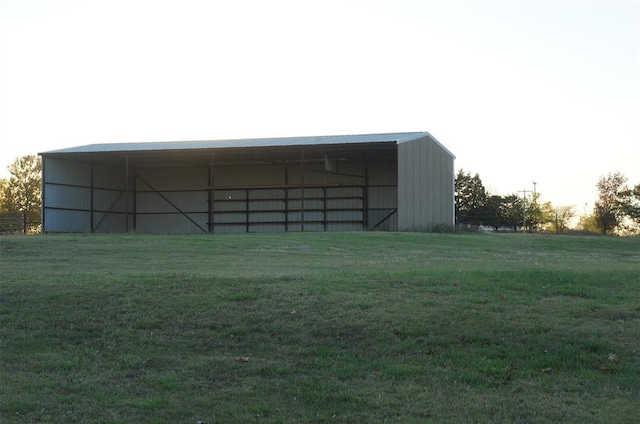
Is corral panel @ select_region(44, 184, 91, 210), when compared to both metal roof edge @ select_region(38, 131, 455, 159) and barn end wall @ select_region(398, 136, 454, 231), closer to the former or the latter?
metal roof edge @ select_region(38, 131, 455, 159)

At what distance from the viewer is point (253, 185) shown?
5181 centimetres

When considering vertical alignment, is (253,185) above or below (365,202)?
above

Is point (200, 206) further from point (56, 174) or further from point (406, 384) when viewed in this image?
point (406, 384)

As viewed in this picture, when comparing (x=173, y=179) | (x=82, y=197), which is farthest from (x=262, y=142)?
(x=82, y=197)

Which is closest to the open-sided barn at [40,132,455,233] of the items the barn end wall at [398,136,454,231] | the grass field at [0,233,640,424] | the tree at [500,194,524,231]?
the barn end wall at [398,136,454,231]

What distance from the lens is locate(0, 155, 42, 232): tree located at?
85.6 meters

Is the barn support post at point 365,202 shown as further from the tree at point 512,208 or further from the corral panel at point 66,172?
the tree at point 512,208

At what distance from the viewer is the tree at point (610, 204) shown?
245ft

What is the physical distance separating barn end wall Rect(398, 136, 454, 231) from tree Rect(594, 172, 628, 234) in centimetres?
3111

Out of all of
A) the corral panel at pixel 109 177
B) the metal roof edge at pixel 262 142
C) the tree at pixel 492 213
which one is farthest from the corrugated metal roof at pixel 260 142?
the tree at pixel 492 213

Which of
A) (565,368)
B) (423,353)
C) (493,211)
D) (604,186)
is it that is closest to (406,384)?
(423,353)

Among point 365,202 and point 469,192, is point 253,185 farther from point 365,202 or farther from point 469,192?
point 469,192

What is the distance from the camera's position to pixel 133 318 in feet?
43.6

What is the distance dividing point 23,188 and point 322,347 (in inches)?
3263
